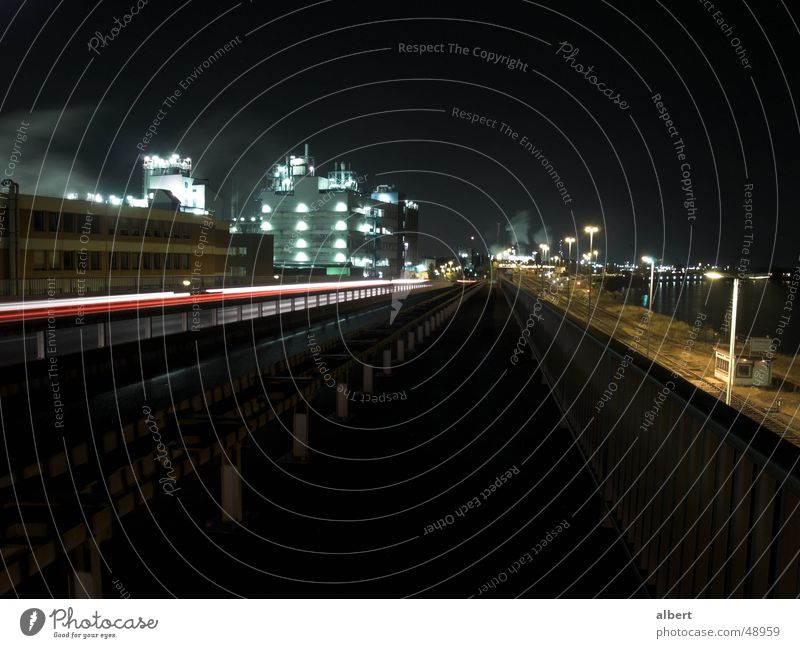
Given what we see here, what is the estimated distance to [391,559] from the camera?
664cm

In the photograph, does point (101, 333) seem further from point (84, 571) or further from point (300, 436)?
point (84, 571)

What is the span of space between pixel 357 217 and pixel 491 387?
75552mm

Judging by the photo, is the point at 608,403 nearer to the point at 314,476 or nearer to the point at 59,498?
the point at 314,476

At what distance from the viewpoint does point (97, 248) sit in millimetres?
35781

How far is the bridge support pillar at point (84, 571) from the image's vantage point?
15.3 ft

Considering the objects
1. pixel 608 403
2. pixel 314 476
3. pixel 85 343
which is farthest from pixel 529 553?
pixel 85 343

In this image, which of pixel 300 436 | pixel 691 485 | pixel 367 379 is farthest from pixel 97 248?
pixel 691 485

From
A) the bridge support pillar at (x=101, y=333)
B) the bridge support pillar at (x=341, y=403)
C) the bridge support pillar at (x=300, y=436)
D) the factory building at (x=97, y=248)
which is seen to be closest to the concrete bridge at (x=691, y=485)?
the bridge support pillar at (x=300, y=436)

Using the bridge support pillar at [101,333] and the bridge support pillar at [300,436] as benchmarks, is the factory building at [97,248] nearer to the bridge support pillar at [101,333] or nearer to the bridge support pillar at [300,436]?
the bridge support pillar at [101,333]

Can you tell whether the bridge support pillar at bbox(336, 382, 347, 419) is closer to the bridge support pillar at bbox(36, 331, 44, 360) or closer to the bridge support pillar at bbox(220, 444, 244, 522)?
the bridge support pillar at bbox(36, 331, 44, 360)

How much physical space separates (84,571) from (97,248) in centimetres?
3420

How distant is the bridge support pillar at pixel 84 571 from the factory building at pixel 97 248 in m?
19.1

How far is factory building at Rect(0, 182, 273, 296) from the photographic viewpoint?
94.0ft
